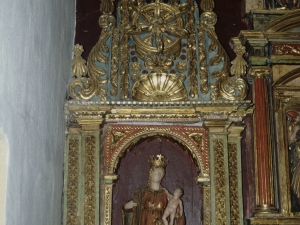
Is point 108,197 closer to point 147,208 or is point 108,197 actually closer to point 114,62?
point 147,208

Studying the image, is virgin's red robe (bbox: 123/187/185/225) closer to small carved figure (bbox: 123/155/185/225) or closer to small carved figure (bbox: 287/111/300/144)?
small carved figure (bbox: 123/155/185/225)

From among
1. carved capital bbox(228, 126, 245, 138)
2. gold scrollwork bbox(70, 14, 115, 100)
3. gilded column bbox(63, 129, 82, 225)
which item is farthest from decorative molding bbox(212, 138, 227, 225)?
gilded column bbox(63, 129, 82, 225)

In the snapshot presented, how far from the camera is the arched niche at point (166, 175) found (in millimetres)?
6559

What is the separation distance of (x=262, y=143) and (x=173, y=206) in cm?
122

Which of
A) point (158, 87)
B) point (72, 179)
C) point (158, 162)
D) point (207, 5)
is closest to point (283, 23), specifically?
point (207, 5)

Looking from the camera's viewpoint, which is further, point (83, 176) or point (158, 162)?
point (158, 162)

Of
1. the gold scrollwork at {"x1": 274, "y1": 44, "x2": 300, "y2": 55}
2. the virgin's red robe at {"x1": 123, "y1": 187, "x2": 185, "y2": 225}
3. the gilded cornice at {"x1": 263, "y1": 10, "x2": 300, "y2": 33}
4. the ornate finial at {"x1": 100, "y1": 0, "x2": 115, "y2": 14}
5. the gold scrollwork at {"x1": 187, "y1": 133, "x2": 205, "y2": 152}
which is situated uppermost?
the ornate finial at {"x1": 100, "y1": 0, "x2": 115, "y2": 14}

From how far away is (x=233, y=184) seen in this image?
6.37m

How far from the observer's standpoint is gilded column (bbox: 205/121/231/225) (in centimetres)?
614

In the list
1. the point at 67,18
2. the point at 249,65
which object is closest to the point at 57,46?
the point at 67,18

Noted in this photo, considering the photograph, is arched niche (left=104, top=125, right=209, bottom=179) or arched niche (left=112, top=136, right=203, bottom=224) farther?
arched niche (left=112, top=136, right=203, bottom=224)

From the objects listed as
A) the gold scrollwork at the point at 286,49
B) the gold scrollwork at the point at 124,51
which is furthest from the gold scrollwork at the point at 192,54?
the gold scrollwork at the point at 286,49

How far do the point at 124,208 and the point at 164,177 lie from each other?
0.65 metres

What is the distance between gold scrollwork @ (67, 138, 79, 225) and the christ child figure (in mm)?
984
